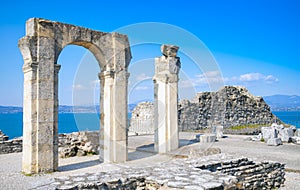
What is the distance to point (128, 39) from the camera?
1115 cm

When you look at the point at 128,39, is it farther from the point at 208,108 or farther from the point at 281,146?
the point at 208,108

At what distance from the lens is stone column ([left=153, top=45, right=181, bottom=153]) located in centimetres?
1300

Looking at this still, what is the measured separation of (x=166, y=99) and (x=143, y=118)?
1188cm

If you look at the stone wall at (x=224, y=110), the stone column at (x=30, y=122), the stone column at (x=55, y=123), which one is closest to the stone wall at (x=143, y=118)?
the stone wall at (x=224, y=110)

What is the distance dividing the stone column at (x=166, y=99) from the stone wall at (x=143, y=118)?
35.4 feet

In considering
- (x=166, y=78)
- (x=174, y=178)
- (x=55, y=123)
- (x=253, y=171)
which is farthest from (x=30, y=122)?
(x=253, y=171)

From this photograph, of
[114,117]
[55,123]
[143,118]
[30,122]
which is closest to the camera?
[30,122]

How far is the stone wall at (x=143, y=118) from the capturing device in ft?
79.7

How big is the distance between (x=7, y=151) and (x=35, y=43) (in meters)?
6.98

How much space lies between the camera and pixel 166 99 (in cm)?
1320

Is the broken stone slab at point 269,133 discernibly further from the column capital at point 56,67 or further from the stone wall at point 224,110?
the column capital at point 56,67

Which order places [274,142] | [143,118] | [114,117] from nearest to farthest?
[114,117], [274,142], [143,118]

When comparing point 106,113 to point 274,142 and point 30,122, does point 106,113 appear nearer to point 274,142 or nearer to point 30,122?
point 30,122

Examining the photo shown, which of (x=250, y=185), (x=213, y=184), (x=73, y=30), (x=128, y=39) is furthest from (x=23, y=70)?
(x=250, y=185)
